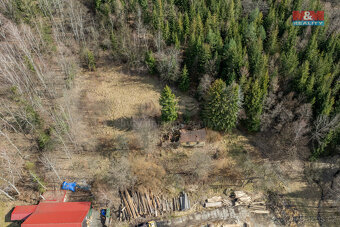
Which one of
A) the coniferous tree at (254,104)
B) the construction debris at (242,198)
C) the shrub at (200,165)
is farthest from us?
the coniferous tree at (254,104)

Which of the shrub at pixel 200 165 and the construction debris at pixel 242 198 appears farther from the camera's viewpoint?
the shrub at pixel 200 165

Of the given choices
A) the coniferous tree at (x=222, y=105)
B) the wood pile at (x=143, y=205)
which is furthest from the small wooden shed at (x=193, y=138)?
the wood pile at (x=143, y=205)

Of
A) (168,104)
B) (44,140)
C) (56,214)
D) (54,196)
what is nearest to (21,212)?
(54,196)

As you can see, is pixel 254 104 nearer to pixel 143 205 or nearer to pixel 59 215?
pixel 143 205

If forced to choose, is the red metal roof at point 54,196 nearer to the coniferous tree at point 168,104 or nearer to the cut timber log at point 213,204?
the coniferous tree at point 168,104

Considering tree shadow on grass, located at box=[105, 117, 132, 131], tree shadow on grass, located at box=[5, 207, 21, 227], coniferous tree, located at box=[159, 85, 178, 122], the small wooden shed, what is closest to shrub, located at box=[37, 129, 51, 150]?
tree shadow on grass, located at box=[105, 117, 132, 131]

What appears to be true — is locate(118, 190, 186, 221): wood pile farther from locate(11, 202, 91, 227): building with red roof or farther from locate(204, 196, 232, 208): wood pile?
locate(11, 202, 91, 227): building with red roof

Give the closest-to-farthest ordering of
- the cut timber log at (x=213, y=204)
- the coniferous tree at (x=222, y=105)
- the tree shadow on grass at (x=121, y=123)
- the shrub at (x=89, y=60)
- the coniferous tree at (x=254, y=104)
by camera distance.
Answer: the cut timber log at (x=213, y=204) < the coniferous tree at (x=222, y=105) < the coniferous tree at (x=254, y=104) < the tree shadow on grass at (x=121, y=123) < the shrub at (x=89, y=60)

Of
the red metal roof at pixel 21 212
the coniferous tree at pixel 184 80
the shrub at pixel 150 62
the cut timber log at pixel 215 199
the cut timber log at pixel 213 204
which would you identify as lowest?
the red metal roof at pixel 21 212
